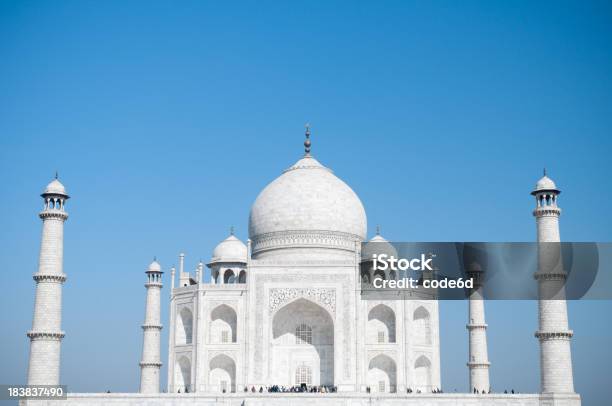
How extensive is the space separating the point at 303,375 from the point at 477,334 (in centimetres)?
659

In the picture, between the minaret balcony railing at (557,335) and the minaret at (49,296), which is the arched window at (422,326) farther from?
the minaret at (49,296)

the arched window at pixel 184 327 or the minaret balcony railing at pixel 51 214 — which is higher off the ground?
the minaret balcony railing at pixel 51 214

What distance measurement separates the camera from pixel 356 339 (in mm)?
31578

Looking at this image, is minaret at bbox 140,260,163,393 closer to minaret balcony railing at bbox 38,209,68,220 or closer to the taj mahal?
the taj mahal

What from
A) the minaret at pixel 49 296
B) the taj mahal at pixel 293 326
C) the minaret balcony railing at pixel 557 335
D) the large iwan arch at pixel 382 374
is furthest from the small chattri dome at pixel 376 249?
the minaret at pixel 49 296

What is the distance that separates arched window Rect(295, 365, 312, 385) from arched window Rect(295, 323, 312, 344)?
90 centimetres

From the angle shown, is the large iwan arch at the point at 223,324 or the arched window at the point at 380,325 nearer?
the arched window at the point at 380,325

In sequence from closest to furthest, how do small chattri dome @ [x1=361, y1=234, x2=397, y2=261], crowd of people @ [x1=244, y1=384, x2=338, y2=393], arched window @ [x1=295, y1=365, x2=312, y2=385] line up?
crowd of people @ [x1=244, y1=384, x2=338, y2=393]
arched window @ [x1=295, y1=365, x2=312, y2=385]
small chattri dome @ [x1=361, y1=234, x2=397, y2=261]

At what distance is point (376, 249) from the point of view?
35.3 metres

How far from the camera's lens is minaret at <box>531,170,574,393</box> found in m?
27.5

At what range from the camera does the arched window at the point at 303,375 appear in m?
32.5

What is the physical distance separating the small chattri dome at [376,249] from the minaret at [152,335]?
8096 millimetres

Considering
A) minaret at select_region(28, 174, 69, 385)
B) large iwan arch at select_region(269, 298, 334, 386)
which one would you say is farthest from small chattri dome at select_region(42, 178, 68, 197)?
large iwan arch at select_region(269, 298, 334, 386)

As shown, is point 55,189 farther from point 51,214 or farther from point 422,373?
point 422,373
